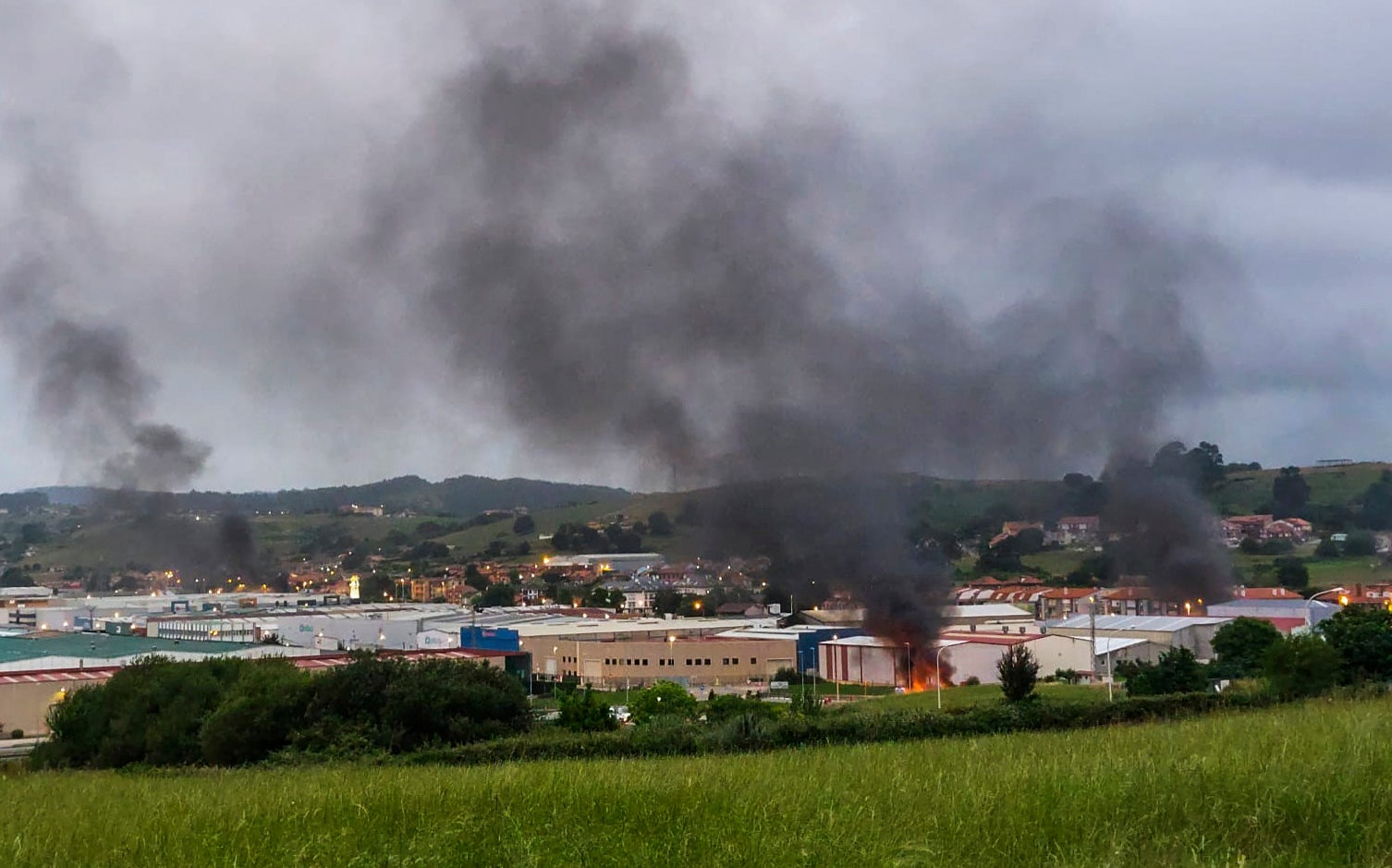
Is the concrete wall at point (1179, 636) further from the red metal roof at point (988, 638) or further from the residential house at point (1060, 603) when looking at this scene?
the residential house at point (1060, 603)

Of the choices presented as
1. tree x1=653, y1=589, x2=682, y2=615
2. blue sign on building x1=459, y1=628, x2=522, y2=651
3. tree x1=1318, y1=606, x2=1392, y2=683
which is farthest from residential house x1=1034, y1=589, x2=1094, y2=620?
tree x1=1318, y1=606, x2=1392, y2=683

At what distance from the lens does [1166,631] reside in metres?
46.8

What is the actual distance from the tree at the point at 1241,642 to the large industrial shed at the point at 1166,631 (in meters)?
4.76

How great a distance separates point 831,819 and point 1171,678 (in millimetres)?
29598

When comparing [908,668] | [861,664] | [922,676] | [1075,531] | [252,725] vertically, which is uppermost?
[1075,531]

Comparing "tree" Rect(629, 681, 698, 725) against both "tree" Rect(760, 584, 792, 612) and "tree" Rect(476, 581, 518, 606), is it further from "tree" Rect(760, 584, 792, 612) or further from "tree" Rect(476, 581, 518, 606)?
"tree" Rect(476, 581, 518, 606)

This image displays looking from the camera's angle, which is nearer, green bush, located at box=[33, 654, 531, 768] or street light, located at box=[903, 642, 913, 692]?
green bush, located at box=[33, 654, 531, 768]

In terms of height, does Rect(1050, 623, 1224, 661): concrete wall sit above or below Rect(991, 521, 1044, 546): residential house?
below

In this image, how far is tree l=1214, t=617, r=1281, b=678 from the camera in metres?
36.4

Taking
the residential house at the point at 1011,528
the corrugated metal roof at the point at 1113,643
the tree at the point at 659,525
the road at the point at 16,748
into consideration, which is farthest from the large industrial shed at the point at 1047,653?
the tree at the point at 659,525

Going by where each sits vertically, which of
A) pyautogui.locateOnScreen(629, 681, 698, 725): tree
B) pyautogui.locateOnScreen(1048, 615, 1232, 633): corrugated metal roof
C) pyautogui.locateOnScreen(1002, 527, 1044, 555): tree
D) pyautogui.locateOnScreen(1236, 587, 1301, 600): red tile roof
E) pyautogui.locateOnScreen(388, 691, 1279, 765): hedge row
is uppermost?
pyautogui.locateOnScreen(1002, 527, 1044, 555): tree

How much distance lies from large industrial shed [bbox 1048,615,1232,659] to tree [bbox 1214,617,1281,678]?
4.76 meters

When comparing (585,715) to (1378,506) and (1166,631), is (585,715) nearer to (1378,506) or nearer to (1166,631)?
(1166,631)

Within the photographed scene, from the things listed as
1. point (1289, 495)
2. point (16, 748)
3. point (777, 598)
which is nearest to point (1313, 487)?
point (1289, 495)
